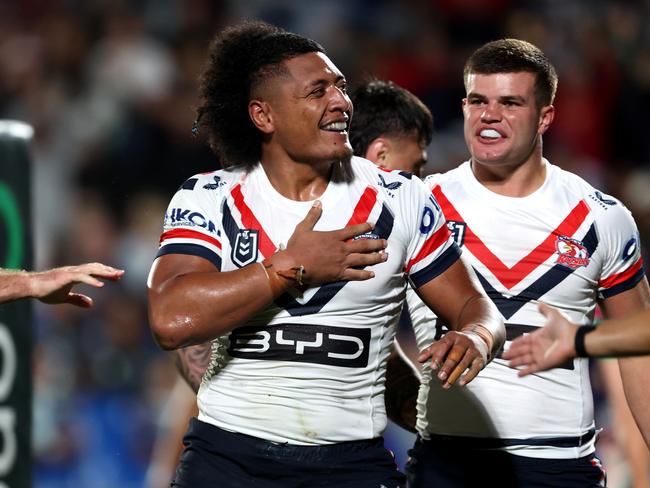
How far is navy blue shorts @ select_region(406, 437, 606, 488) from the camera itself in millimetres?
4090

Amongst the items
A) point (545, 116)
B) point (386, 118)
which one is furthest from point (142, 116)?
point (545, 116)

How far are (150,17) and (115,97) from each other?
0.89 metres

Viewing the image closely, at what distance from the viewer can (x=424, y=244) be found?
12.3 feet

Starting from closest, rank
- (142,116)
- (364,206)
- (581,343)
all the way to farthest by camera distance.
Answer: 1. (581,343)
2. (364,206)
3. (142,116)

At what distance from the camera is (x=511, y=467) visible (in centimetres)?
412

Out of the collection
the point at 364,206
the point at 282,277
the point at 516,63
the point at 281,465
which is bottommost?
the point at 281,465

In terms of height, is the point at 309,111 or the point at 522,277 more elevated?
the point at 309,111

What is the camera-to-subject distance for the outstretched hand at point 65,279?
11.8 feet

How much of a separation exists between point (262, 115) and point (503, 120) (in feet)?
3.21

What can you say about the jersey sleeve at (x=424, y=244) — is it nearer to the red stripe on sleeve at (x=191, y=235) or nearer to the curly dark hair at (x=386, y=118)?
the red stripe on sleeve at (x=191, y=235)

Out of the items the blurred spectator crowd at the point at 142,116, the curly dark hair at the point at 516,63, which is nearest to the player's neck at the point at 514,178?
the curly dark hair at the point at 516,63

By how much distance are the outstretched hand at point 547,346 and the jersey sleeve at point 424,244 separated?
1.85 feet

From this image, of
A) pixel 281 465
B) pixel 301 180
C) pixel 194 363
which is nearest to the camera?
pixel 281 465

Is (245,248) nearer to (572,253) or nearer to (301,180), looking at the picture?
(301,180)
